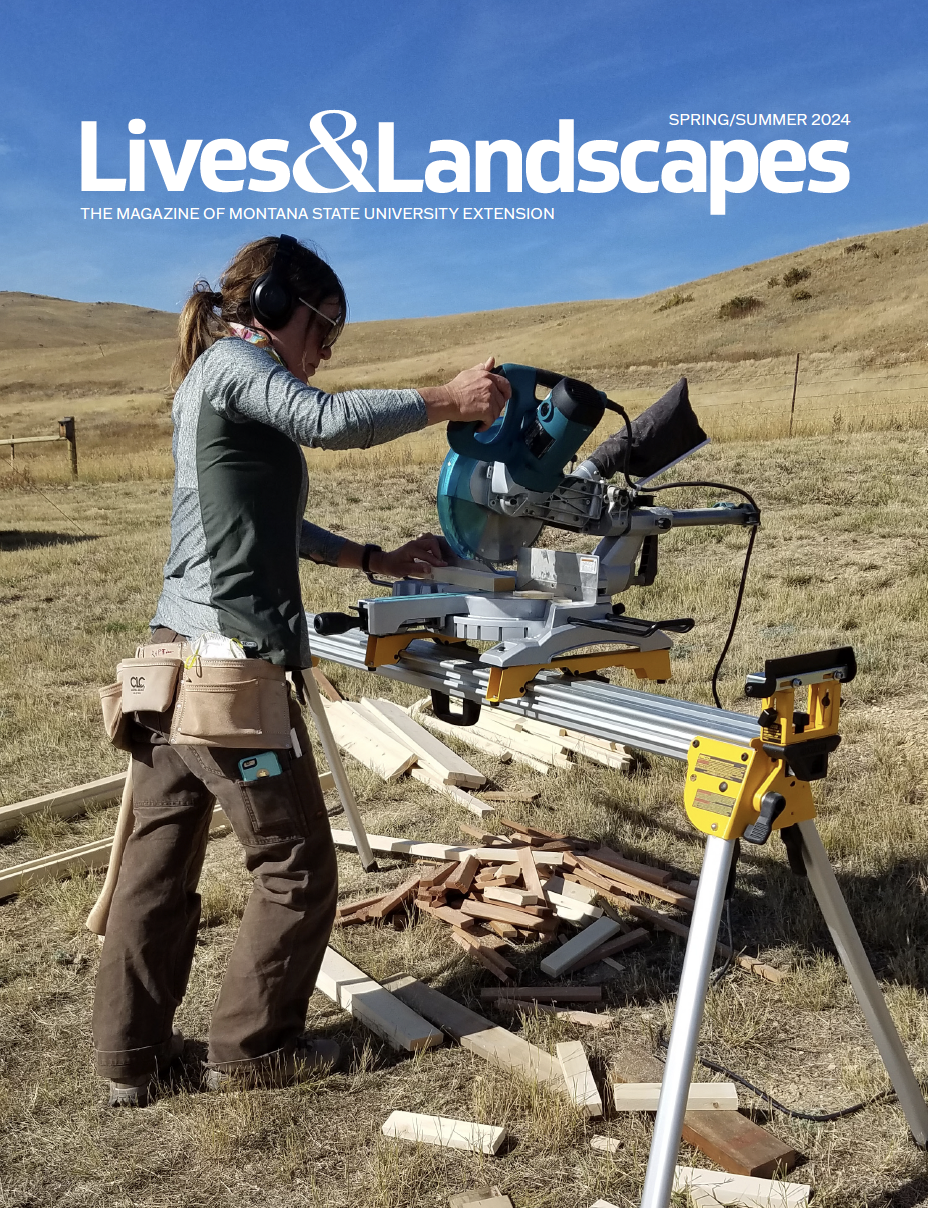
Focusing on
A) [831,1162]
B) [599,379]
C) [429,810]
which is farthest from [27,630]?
[599,379]

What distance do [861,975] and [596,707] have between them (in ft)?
3.00

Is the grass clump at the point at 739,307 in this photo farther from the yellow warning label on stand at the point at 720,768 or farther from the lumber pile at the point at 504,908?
the yellow warning label on stand at the point at 720,768

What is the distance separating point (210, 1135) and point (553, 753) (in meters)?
3.43

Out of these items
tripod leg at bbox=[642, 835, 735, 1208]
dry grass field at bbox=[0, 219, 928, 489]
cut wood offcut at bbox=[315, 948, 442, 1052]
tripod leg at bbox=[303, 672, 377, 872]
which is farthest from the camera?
dry grass field at bbox=[0, 219, 928, 489]

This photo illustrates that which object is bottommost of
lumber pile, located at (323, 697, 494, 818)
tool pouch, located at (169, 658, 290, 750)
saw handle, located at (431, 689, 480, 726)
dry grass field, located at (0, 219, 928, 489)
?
lumber pile, located at (323, 697, 494, 818)

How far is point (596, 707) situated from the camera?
8.36ft

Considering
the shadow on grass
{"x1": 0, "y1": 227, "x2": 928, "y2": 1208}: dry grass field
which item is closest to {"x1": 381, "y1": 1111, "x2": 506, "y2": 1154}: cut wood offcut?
{"x1": 0, "y1": 227, "x2": 928, "y2": 1208}: dry grass field

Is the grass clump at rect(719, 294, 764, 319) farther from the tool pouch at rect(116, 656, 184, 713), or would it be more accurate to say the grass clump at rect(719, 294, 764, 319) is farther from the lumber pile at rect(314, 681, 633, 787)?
the tool pouch at rect(116, 656, 184, 713)

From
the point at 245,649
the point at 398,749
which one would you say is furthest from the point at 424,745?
the point at 245,649

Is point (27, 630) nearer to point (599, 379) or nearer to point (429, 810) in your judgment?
point (429, 810)

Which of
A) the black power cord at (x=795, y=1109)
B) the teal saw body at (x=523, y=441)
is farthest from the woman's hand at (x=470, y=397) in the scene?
the black power cord at (x=795, y=1109)

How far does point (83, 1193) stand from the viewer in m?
2.68

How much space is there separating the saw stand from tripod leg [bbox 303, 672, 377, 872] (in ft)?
6.26

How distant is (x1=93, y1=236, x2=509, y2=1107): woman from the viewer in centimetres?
266
